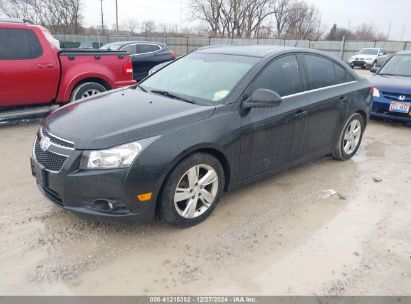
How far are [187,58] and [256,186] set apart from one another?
1843 mm

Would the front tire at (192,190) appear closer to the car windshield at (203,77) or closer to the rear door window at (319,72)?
the car windshield at (203,77)

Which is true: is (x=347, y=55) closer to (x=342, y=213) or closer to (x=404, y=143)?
(x=404, y=143)

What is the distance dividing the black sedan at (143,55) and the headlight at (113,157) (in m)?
9.60

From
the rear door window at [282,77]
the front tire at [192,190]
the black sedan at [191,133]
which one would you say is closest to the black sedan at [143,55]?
the black sedan at [191,133]

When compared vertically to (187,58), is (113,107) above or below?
below

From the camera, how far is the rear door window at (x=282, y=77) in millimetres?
3714

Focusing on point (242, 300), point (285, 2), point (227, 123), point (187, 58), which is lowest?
point (242, 300)

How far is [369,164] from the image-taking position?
515cm

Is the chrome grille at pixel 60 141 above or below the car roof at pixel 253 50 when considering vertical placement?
below

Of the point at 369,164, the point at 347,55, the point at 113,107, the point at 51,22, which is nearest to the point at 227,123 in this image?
the point at 113,107

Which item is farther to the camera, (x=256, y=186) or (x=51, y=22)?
(x=51, y=22)

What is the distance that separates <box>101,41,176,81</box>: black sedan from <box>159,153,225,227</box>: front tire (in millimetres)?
9365

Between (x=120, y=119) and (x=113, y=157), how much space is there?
0.47 metres

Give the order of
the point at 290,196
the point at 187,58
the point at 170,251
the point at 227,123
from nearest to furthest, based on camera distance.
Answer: the point at 170,251
the point at 227,123
the point at 290,196
the point at 187,58
